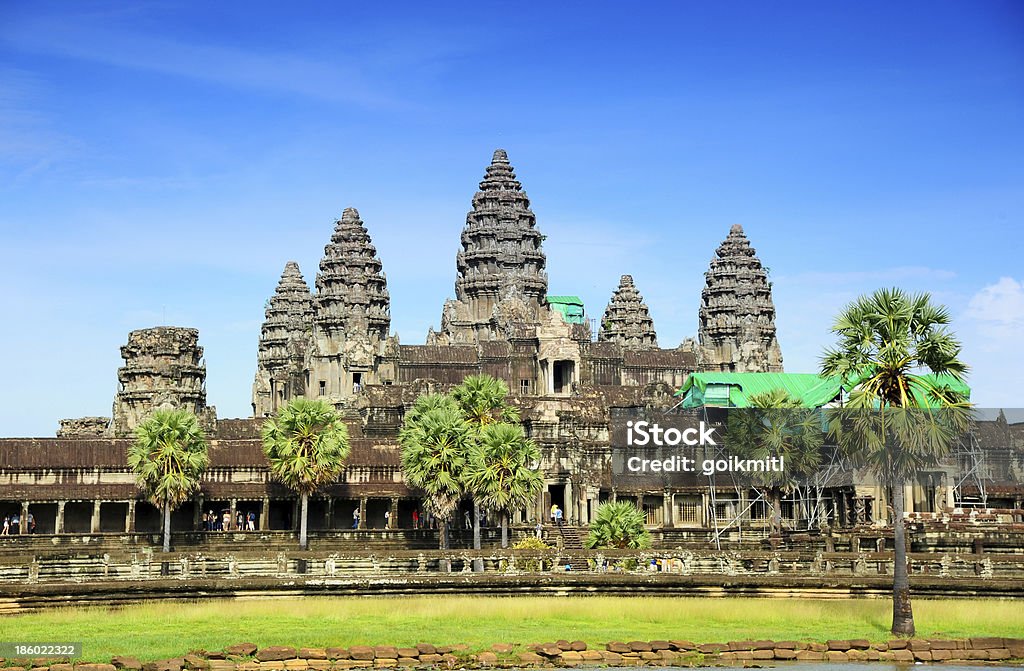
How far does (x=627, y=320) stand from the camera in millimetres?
188125

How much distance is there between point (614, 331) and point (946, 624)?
144458mm

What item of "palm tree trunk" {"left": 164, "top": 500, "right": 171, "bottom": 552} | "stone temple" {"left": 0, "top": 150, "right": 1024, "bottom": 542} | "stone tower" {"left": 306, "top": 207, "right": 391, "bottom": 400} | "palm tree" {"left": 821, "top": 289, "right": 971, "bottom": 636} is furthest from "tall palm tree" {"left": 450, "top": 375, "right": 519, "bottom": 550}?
"stone tower" {"left": 306, "top": 207, "right": 391, "bottom": 400}

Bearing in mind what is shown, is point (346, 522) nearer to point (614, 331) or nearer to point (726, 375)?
point (726, 375)

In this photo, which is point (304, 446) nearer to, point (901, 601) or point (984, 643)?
point (901, 601)

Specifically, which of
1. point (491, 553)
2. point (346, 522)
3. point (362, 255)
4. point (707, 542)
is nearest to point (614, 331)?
point (362, 255)

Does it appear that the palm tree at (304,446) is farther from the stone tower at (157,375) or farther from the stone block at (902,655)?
the stone block at (902,655)

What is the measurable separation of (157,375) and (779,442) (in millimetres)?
53723

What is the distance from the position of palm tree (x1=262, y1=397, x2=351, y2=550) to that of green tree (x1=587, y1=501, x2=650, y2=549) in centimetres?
1953

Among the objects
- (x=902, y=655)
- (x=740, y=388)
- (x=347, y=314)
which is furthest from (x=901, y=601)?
(x=347, y=314)

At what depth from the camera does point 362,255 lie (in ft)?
495

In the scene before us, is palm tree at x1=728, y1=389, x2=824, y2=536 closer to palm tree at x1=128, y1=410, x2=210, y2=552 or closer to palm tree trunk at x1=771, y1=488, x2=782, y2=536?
palm tree trunk at x1=771, y1=488, x2=782, y2=536

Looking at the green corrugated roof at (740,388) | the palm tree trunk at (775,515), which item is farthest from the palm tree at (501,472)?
the green corrugated roof at (740,388)

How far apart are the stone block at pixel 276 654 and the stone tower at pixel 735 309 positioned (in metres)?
127

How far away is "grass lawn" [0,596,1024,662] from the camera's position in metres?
40.4
